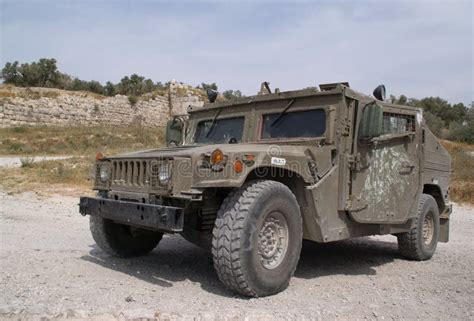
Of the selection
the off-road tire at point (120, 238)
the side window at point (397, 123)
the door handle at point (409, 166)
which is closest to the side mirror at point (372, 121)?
the side window at point (397, 123)

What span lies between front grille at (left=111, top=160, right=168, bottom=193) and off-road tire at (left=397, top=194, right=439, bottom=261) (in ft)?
12.1

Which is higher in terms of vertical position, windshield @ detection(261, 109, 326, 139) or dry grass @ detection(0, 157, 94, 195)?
windshield @ detection(261, 109, 326, 139)

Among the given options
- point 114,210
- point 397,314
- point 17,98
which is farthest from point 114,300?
point 17,98

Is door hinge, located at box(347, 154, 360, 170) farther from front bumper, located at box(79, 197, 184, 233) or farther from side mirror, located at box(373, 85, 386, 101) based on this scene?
front bumper, located at box(79, 197, 184, 233)

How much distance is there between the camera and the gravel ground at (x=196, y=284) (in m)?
3.60

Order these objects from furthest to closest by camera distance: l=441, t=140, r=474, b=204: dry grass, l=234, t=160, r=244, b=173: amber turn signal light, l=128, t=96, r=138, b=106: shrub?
l=128, t=96, r=138, b=106: shrub
l=441, t=140, r=474, b=204: dry grass
l=234, t=160, r=244, b=173: amber turn signal light

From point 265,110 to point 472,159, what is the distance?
14.9 metres

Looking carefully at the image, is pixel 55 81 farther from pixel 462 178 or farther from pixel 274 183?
pixel 274 183

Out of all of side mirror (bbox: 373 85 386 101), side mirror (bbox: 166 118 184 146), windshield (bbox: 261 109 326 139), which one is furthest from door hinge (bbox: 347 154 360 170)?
side mirror (bbox: 166 118 184 146)

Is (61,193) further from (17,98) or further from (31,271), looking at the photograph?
(17,98)

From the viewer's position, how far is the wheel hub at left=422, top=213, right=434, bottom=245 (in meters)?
6.54

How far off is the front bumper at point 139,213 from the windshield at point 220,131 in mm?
1722

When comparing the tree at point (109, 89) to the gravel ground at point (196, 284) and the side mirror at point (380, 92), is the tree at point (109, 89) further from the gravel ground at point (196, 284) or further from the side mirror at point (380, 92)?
the side mirror at point (380, 92)

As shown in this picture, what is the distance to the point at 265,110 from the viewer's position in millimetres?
5461
